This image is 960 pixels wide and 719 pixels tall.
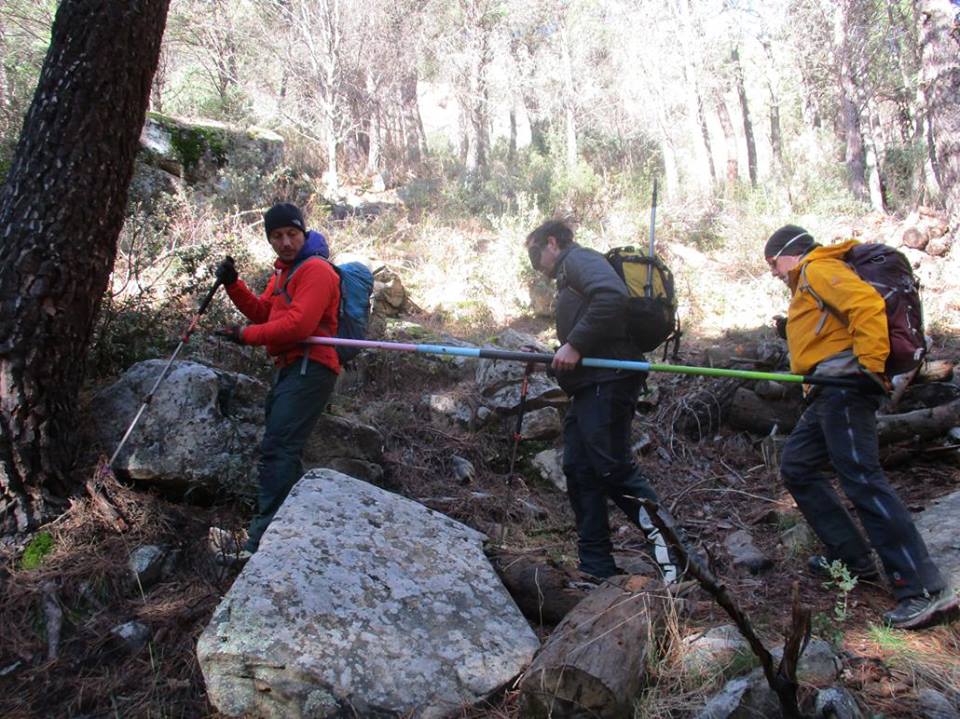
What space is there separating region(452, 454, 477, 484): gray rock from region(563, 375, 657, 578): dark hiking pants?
1709 mm

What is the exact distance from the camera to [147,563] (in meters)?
3.68

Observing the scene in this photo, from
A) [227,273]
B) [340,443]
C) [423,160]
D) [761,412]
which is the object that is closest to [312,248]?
[227,273]

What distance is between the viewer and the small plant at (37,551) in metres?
3.59

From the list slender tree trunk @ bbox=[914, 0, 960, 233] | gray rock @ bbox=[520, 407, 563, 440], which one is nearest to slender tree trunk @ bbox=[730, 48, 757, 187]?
slender tree trunk @ bbox=[914, 0, 960, 233]

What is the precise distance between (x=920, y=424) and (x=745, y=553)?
207cm

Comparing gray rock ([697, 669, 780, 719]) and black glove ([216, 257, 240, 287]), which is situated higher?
black glove ([216, 257, 240, 287])

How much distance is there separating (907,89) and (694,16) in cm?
710

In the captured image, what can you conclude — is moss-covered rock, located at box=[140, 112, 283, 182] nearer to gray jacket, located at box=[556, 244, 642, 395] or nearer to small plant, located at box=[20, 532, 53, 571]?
small plant, located at box=[20, 532, 53, 571]

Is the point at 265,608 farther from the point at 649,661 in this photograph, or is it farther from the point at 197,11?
the point at 197,11

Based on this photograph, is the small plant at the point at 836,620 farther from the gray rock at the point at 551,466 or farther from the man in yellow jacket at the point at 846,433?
the gray rock at the point at 551,466

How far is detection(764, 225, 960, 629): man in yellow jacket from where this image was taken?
334cm

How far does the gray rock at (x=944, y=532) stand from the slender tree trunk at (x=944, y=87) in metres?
6.99

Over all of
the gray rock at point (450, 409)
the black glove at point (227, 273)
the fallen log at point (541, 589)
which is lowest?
the fallen log at point (541, 589)

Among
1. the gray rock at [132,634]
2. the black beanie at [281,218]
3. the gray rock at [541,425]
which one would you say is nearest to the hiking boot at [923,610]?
the gray rock at [541,425]
